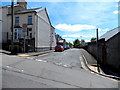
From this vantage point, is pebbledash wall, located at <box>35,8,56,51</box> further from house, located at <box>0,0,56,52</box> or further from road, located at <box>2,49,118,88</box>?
road, located at <box>2,49,118,88</box>

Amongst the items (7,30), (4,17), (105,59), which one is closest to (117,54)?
(105,59)

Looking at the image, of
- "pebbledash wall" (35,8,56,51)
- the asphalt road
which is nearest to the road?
the asphalt road

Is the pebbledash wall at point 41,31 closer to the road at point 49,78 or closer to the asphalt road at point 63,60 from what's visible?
the asphalt road at point 63,60

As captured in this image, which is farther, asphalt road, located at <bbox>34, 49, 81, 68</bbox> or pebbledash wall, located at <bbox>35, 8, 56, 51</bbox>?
pebbledash wall, located at <bbox>35, 8, 56, 51</bbox>

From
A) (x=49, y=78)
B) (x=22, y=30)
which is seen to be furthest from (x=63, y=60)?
(x=22, y=30)

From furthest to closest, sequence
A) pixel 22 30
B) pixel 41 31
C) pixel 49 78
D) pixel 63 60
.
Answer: pixel 41 31, pixel 22 30, pixel 63 60, pixel 49 78

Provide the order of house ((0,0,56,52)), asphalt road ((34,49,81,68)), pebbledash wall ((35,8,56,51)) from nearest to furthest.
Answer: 1. asphalt road ((34,49,81,68))
2. house ((0,0,56,52))
3. pebbledash wall ((35,8,56,51))

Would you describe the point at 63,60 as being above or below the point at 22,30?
below

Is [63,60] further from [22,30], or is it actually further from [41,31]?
[41,31]

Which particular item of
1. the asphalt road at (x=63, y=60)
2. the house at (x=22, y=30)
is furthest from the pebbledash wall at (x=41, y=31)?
the asphalt road at (x=63, y=60)

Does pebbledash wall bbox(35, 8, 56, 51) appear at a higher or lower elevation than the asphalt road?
higher

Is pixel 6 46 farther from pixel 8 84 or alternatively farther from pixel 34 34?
pixel 8 84

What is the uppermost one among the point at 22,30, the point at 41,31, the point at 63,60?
the point at 41,31

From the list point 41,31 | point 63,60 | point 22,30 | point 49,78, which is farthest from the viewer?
point 41,31
